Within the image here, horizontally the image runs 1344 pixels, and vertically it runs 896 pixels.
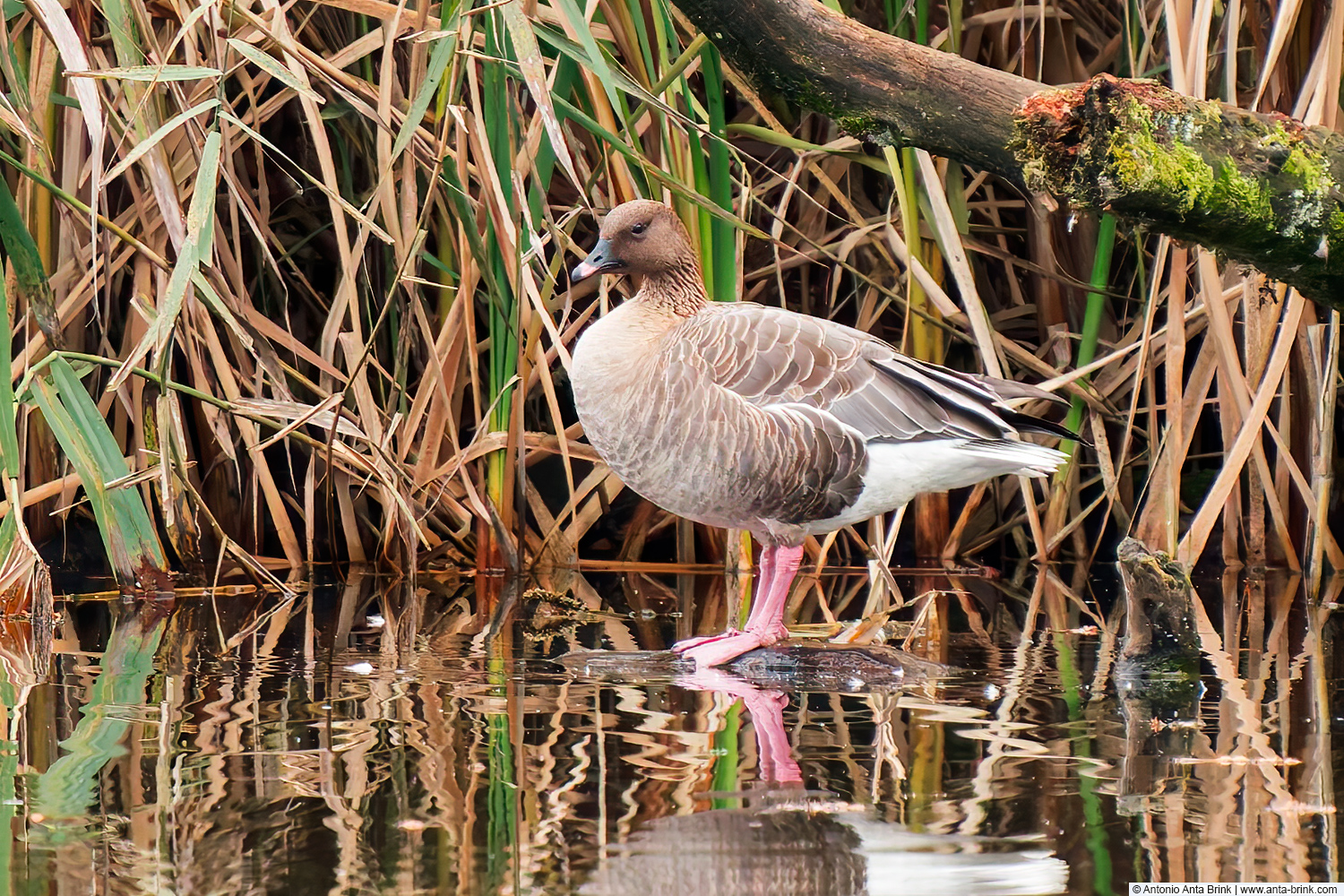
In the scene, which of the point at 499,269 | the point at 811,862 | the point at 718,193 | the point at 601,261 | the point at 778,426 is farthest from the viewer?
the point at 499,269

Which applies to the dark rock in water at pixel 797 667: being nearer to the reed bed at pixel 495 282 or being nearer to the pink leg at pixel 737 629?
the pink leg at pixel 737 629

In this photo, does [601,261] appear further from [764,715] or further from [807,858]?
[807,858]

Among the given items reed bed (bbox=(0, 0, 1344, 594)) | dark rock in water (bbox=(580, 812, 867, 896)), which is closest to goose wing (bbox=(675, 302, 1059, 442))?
reed bed (bbox=(0, 0, 1344, 594))

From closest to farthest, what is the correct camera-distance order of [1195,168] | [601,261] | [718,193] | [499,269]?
[1195,168] < [601,261] < [718,193] < [499,269]

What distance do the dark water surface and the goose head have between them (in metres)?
1.22

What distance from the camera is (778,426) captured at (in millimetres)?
4188

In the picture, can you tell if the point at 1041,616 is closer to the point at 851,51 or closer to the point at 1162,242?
the point at 1162,242

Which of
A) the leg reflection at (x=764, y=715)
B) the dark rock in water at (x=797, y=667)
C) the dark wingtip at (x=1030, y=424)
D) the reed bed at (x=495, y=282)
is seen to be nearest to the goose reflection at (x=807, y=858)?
the leg reflection at (x=764, y=715)

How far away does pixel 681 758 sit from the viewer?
2941 mm

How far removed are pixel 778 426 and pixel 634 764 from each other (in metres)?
1.55

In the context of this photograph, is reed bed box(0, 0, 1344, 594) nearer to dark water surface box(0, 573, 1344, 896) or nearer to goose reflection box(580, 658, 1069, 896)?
dark water surface box(0, 573, 1344, 896)

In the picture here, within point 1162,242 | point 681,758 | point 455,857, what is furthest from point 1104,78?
point 1162,242

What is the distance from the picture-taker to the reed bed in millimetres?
4566

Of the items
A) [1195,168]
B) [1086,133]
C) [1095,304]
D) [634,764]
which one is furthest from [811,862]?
[1095,304]
